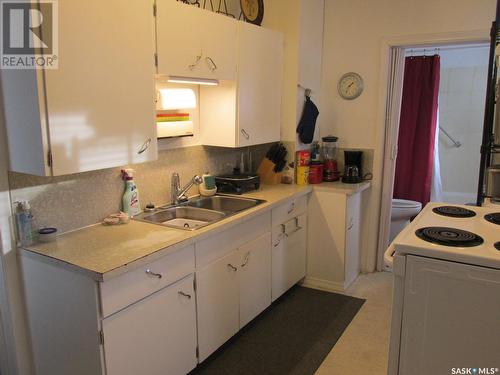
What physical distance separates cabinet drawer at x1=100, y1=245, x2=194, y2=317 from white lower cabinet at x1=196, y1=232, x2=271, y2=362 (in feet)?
0.54

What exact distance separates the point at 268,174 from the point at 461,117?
3.51m

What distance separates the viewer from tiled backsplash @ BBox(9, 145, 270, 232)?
200 cm

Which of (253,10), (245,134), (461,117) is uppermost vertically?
(253,10)

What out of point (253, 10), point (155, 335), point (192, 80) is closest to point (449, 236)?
point (155, 335)

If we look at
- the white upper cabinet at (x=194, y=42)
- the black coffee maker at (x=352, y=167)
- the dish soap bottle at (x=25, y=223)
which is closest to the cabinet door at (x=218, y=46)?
the white upper cabinet at (x=194, y=42)

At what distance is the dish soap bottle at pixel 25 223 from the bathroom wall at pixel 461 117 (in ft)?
17.0

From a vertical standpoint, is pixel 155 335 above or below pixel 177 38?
below

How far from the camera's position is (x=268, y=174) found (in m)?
3.47

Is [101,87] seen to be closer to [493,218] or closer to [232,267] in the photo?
[232,267]

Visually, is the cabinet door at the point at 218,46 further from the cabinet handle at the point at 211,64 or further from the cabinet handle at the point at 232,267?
the cabinet handle at the point at 232,267

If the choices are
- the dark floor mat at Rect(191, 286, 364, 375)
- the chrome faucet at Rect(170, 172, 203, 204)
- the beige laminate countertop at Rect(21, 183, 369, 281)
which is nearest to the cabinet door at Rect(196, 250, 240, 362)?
the dark floor mat at Rect(191, 286, 364, 375)

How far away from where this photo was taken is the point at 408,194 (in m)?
5.10

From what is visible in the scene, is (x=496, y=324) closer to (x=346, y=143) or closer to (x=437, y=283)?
(x=437, y=283)

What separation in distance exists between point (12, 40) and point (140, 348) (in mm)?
1427
